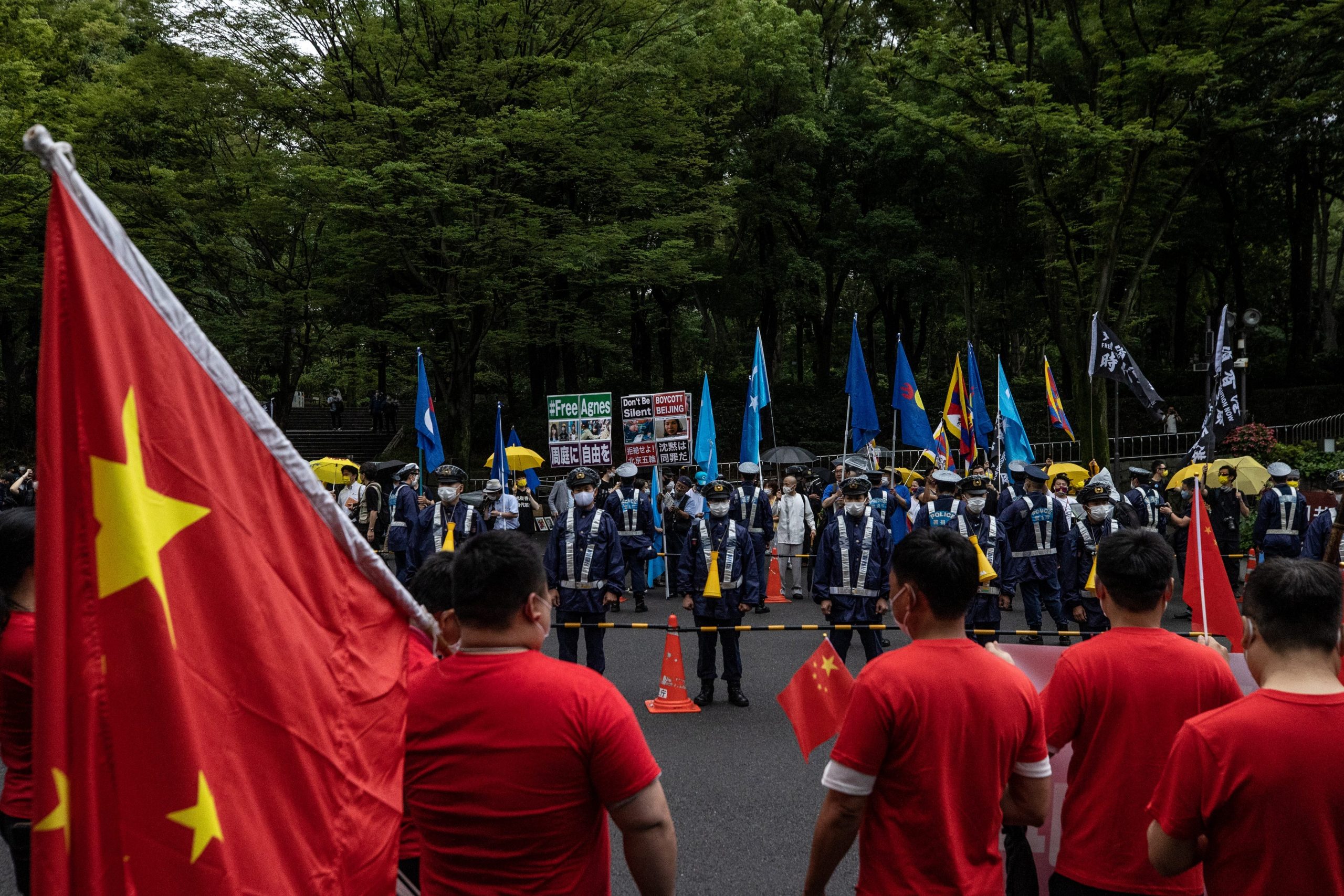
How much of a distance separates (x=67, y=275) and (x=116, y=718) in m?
0.76

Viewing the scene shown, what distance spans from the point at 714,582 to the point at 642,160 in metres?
18.3

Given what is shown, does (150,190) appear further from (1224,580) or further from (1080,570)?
(1224,580)

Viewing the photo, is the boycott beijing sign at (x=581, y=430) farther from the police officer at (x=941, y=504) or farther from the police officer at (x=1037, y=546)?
the police officer at (x=1037, y=546)

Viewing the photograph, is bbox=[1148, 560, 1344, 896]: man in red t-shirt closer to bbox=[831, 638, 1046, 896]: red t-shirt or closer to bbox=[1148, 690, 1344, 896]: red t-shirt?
bbox=[1148, 690, 1344, 896]: red t-shirt

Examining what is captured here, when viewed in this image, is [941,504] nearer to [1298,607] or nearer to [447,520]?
[447,520]

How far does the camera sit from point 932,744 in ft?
8.54

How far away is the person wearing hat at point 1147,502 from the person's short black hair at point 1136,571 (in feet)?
37.3

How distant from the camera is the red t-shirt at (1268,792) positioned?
2232 millimetres

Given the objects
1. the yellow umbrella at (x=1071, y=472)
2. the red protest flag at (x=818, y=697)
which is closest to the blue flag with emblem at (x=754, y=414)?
the yellow umbrella at (x=1071, y=472)

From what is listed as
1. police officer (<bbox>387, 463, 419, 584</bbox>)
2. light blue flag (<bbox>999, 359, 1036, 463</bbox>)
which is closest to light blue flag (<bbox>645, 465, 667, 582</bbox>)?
police officer (<bbox>387, 463, 419, 584</bbox>)

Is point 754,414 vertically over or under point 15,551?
over

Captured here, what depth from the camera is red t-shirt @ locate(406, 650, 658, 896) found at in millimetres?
2291

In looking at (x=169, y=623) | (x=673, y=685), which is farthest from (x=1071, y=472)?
(x=169, y=623)

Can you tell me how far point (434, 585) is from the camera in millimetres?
3438
